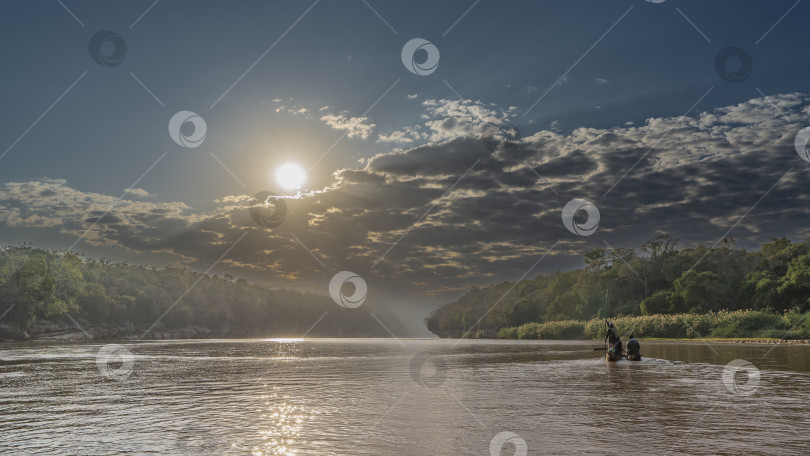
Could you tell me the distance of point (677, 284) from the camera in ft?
387

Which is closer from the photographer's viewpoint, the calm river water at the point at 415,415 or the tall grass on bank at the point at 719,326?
the calm river water at the point at 415,415

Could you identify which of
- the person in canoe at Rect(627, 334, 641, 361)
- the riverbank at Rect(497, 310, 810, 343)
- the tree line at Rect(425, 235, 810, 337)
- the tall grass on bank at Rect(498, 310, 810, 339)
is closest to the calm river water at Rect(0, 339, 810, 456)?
the person in canoe at Rect(627, 334, 641, 361)

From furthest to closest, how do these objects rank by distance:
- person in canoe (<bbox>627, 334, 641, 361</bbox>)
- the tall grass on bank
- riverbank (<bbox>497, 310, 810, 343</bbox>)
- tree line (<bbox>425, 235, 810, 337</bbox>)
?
tree line (<bbox>425, 235, 810, 337</bbox>) → the tall grass on bank → riverbank (<bbox>497, 310, 810, 343</bbox>) → person in canoe (<bbox>627, 334, 641, 361</bbox>)

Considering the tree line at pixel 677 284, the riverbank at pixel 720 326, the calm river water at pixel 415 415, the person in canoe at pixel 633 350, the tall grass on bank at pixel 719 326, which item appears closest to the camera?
the calm river water at pixel 415 415

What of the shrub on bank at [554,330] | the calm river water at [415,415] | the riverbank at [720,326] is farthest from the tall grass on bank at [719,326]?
the calm river water at [415,415]

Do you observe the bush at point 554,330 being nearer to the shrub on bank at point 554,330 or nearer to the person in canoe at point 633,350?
the shrub on bank at point 554,330

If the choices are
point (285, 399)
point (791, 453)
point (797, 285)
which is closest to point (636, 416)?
point (791, 453)

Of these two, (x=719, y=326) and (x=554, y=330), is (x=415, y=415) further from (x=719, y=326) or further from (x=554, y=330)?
(x=554, y=330)

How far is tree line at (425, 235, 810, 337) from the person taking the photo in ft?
311

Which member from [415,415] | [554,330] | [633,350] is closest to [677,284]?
[554,330]

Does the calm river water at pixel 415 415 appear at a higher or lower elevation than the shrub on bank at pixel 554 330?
lower

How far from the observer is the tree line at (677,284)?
94.9m

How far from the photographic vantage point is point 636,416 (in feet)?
53.5

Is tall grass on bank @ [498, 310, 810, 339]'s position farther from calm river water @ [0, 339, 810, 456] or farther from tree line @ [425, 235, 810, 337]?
calm river water @ [0, 339, 810, 456]
